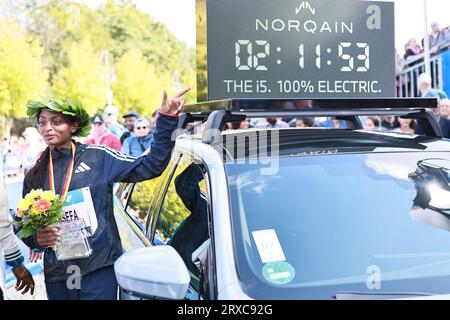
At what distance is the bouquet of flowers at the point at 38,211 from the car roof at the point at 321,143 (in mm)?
891

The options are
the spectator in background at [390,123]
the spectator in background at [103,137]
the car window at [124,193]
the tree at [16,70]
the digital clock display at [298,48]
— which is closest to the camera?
the digital clock display at [298,48]

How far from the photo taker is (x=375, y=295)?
2.24 meters

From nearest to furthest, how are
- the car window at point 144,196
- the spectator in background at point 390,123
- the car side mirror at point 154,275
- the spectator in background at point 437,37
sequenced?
1. the car side mirror at point 154,275
2. the car window at point 144,196
3. the spectator in background at point 390,123
4. the spectator in background at point 437,37

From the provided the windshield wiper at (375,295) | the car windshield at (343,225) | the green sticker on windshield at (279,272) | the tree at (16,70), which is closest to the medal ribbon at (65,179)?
the car windshield at (343,225)

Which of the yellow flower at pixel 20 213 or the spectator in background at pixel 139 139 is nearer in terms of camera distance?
the yellow flower at pixel 20 213

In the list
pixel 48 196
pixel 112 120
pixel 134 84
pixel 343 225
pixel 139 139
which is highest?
pixel 134 84

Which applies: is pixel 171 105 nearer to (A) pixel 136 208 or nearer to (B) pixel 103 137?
(A) pixel 136 208

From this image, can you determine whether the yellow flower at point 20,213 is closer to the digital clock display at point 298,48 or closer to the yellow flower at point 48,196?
the yellow flower at point 48,196

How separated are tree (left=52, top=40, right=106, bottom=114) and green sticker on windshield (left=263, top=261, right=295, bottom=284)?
39.2m

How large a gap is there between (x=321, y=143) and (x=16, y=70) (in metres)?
31.5

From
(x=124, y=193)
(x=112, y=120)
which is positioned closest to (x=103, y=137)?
(x=112, y=120)

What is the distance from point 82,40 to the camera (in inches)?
1710

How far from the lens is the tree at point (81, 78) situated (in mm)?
40781

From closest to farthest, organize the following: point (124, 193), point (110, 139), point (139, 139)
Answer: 1. point (124, 193)
2. point (110, 139)
3. point (139, 139)
